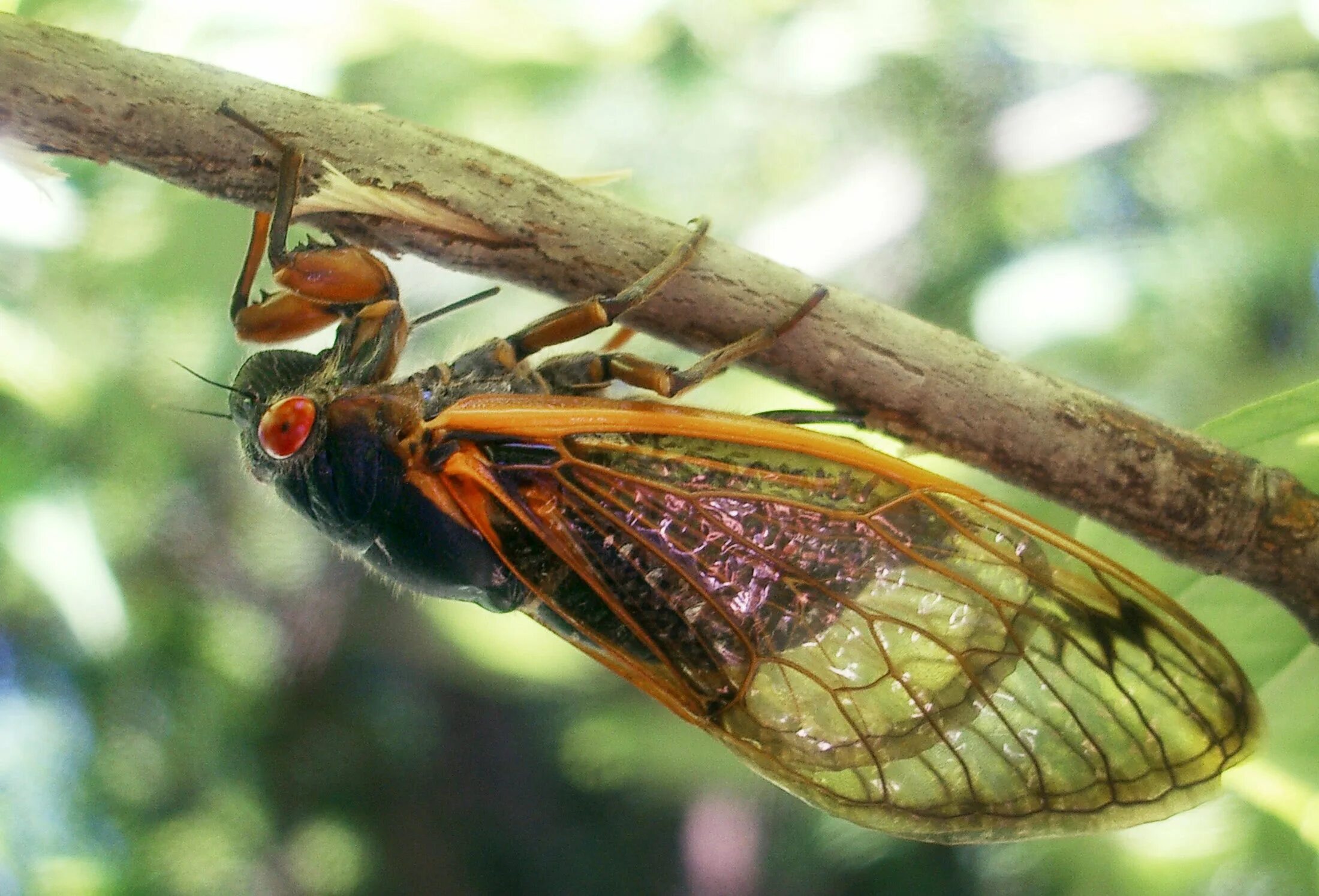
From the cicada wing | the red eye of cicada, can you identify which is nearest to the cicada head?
the red eye of cicada

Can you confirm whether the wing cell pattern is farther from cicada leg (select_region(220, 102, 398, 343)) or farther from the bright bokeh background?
the bright bokeh background

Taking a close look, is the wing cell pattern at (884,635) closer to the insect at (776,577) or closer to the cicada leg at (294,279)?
the insect at (776,577)

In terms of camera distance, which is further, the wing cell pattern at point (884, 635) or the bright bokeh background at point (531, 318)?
the bright bokeh background at point (531, 318)

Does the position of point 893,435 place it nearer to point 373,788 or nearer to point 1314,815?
point 1314,815

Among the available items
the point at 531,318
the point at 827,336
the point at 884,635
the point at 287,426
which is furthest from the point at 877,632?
the point at 531,318

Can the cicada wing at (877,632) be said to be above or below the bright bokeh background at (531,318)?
below

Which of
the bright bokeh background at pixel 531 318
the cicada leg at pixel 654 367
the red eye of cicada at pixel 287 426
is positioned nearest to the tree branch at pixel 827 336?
the cicada leg at pixel 654 367
